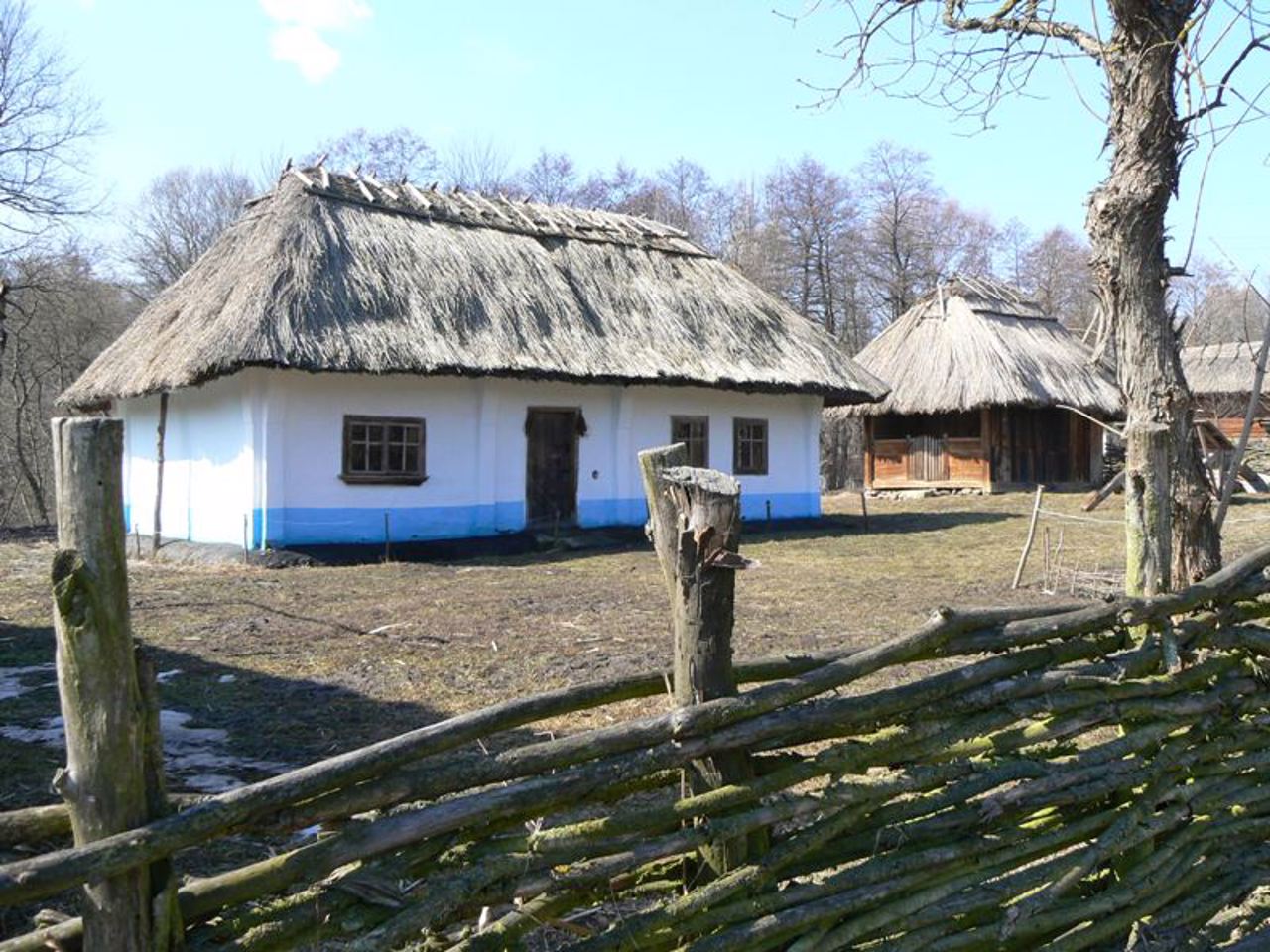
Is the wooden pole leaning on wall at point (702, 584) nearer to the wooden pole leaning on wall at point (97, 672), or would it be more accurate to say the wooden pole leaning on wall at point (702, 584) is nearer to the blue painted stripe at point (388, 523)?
the wooden pole leaning on wall at point (97, 672)

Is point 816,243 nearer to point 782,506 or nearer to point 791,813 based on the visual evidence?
point 782,506

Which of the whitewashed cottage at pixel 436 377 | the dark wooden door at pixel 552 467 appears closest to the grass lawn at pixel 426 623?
the whitewashed cottage at pixel 436 377

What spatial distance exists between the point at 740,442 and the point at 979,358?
8197 millimetres

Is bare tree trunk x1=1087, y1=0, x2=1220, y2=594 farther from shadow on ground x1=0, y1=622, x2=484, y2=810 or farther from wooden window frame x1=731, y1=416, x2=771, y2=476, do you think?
wooden window frame x1=731, y1=416, x2=771, y2=476

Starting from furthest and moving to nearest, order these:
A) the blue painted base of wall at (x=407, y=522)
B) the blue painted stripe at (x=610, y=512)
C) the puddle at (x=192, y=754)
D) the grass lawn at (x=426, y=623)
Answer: the blue painted stripe at (x=610, y=512) → the blue painted base of wall at (x=407, y=522) → the grass lawn at (x=426, y=623) → the puddle at (x=192, y=754)

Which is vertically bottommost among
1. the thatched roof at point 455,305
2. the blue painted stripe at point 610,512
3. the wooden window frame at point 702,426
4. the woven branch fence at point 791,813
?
the woven branch fence at point 791,813

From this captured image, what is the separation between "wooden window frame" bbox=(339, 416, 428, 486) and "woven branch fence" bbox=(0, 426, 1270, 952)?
35.8 feet

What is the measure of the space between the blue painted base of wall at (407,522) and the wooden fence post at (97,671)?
11.1 metres

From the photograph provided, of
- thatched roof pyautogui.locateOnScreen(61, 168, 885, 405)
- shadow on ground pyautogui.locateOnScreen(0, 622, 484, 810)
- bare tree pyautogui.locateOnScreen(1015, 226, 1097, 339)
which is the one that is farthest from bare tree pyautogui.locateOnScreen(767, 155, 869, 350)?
shadow on ground pyautogui.locateOnScreen(0, 622, 484, 810)

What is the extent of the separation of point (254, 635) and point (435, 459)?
6117 millimetres

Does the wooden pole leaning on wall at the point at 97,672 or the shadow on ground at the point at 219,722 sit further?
the shadow on ground at the point at 219,722

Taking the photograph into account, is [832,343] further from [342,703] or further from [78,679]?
[78,679]

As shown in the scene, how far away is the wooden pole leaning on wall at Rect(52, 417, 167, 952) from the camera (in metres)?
1.72

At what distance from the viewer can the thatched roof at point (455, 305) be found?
1247 centimetres
